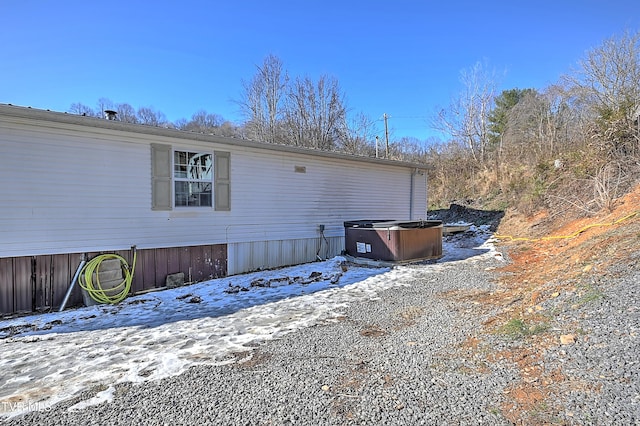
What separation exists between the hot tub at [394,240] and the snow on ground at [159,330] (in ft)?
2.79

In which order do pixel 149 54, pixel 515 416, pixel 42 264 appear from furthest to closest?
pixel 149 54 → pixel 42 264 → pixel 515 416

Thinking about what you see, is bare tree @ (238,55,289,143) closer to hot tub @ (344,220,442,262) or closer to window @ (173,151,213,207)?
hot tub @ (344,220,442,262)

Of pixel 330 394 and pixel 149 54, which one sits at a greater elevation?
pixel 149 54

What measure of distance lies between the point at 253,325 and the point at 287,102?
2034 cm

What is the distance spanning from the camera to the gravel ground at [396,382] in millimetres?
2104

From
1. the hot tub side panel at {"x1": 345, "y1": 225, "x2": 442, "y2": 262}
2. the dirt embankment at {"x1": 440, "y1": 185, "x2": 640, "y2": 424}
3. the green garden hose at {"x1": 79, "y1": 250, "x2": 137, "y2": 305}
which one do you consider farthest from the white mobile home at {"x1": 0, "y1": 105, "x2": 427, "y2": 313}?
the dirt embankment at {"x1": 440, "y1": 185, "x2": 640, "y2": 424}

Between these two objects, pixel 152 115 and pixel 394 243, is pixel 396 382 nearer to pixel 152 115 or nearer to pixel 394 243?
A: pixel 394 243

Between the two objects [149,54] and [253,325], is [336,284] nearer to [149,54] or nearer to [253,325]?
[253,325]

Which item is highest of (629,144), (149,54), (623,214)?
(149,54)

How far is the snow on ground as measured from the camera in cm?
281

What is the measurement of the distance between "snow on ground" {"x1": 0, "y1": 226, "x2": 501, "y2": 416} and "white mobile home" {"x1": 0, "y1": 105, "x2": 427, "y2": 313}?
65 cm

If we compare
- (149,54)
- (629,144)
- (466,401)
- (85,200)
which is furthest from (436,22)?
(466,401)

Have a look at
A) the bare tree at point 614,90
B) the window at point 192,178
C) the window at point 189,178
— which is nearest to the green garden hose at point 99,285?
the window at point 189,178

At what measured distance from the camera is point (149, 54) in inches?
487
